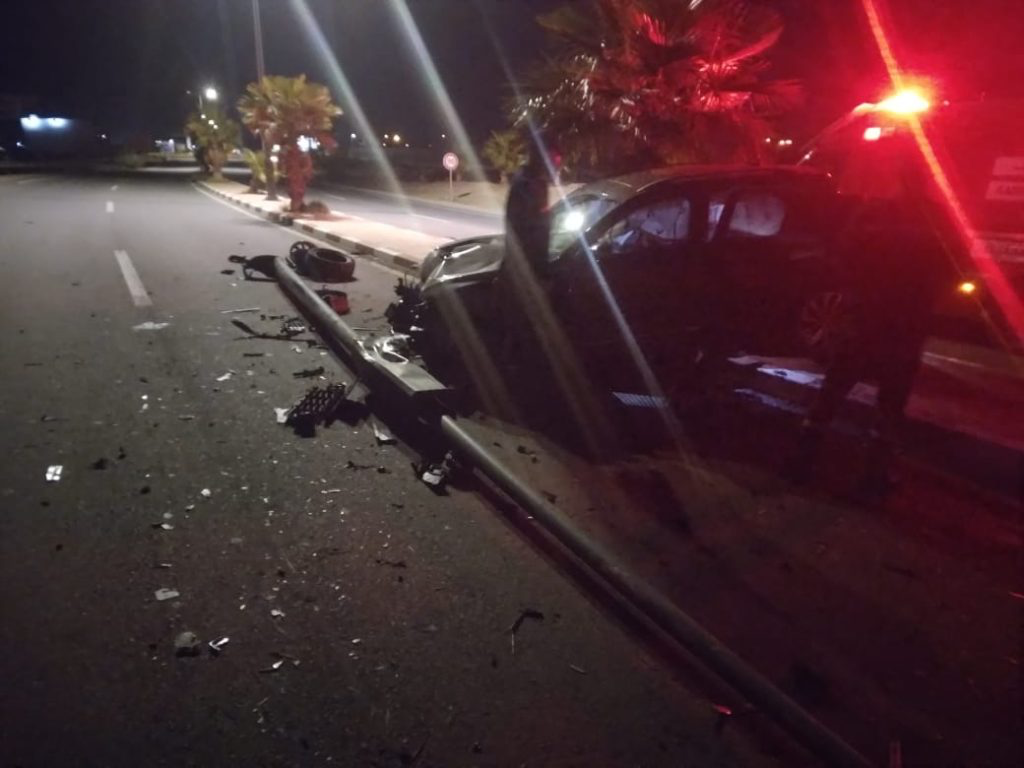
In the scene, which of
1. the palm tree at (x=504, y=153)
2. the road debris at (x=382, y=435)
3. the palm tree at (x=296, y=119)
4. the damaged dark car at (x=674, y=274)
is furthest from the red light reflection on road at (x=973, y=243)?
the palm tree at (x=504, y=153)

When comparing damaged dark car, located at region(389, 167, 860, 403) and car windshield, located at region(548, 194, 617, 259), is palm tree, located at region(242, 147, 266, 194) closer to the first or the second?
car windshield, located at region(548, 194, 617, 259)

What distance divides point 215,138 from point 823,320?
40573mm

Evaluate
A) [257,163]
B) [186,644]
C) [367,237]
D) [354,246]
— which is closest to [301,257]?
[354,246]

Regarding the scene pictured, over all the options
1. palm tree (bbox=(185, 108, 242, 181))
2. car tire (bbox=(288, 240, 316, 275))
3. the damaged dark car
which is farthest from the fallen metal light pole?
palm tree (bbox=(185, 108, 242, 181))

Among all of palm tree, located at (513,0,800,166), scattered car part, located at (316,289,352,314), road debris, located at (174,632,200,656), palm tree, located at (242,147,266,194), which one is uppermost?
palm tree, located at (513,0,800,166)

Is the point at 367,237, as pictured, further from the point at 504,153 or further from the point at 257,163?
the point at 504,153

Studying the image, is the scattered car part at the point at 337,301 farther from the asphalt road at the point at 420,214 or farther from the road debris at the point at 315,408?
the asphalt road at the point at 420,214

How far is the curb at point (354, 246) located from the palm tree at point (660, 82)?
400cm

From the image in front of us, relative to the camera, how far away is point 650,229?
226 inches

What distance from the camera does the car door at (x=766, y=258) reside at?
5.86m

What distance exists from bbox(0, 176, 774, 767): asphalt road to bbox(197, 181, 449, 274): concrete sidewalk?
690 centimetres

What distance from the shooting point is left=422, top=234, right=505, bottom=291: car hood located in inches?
238

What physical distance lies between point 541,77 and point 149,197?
22135 mm

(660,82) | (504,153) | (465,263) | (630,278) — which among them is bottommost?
(465,263)
